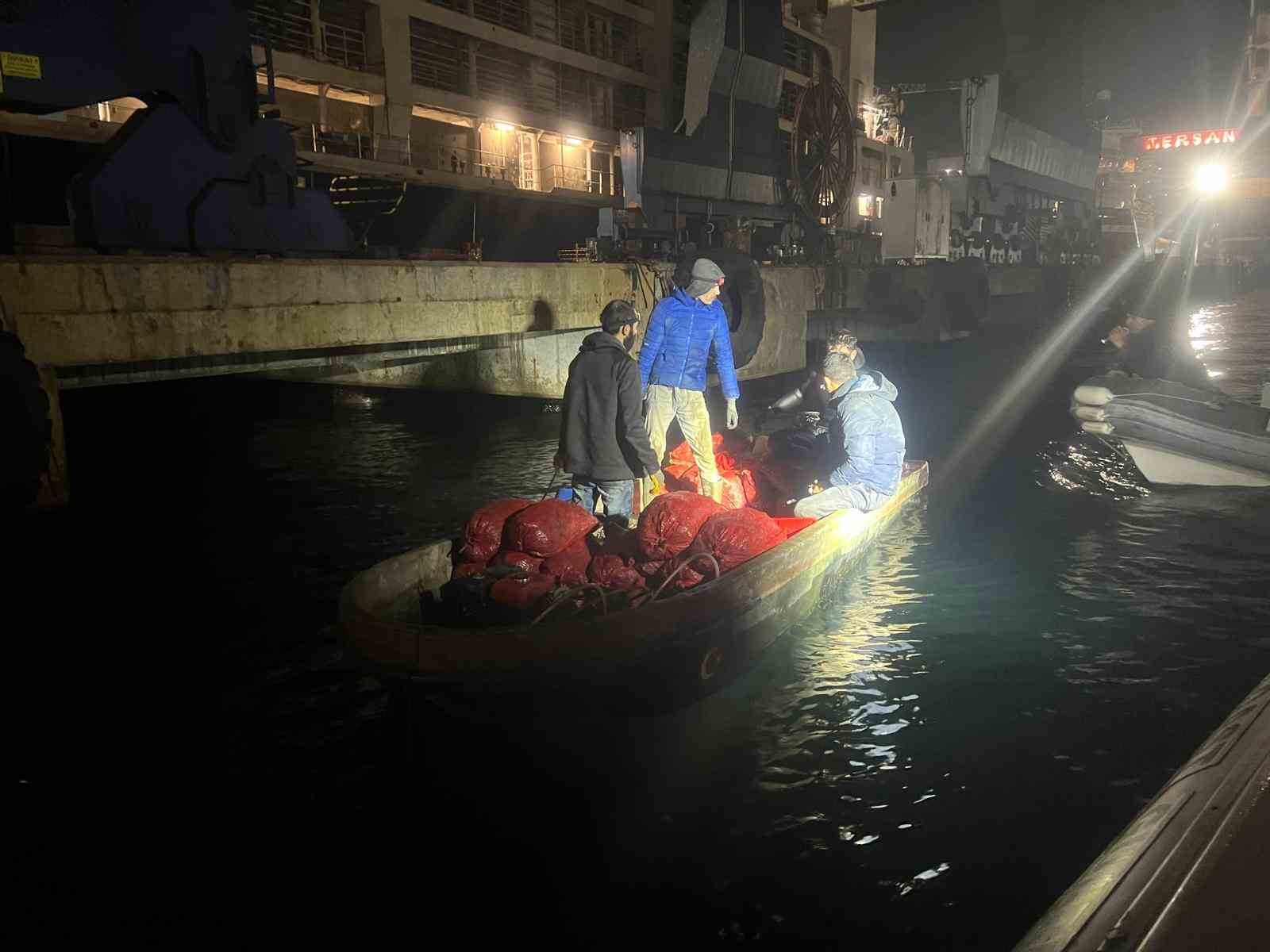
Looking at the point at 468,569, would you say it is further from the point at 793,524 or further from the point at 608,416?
the point at 793,524

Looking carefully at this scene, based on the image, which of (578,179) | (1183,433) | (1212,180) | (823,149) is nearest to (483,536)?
(1183,433)

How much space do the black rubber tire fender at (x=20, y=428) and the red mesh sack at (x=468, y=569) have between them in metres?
4.70

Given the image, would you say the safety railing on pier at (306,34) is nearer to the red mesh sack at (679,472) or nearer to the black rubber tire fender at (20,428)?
the black rubber tire fender at (20,428)

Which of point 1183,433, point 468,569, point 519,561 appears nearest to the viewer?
point 519,561

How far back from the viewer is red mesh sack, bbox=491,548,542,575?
16.0 feet

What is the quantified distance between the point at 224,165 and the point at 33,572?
14.6 feet

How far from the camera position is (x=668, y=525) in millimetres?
5238

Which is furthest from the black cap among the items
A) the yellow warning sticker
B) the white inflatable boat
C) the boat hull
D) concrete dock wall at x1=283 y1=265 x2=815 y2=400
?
concrete dock wall at x1=283 y1=265 x2=815 y2=400

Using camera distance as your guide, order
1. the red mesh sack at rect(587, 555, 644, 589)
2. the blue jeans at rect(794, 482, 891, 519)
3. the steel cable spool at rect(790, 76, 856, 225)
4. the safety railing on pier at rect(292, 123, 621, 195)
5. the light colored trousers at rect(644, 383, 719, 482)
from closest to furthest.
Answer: the red mesh sack at rect(587, 555, 644, 589)
the blue jeans at rect(794, 482, 891, 519)
the light colored trousers at rect(644, 383, 719, 482)
the steel cable spool at rect(790, 76, 856, 225)
the safety railing on pier at rect(292, 123, 621, 195)

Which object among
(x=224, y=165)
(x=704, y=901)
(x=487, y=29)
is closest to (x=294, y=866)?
(x=704, y=901)

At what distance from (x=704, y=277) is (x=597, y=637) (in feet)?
12.1

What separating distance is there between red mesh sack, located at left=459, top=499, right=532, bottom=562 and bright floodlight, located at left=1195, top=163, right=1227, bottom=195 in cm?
8561

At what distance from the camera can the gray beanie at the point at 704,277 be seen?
6.92 metres

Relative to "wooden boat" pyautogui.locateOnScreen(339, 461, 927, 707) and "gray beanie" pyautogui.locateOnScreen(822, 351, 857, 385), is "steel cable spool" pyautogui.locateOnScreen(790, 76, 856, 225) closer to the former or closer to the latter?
"gray beanie" pyautogui.locateOnScreen(822, 351, 857, 385)
